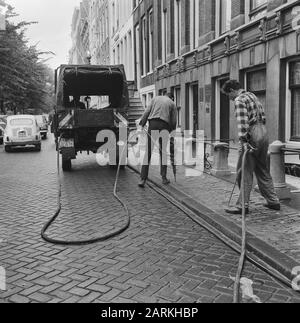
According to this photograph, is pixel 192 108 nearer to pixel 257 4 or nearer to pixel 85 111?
pixel 257 4

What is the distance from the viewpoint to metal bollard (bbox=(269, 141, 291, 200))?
726 cm

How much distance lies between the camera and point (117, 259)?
4.71 m

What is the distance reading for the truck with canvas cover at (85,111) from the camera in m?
11.9

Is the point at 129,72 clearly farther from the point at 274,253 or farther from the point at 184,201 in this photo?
the point at 274,253

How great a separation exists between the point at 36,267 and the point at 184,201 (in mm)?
3413

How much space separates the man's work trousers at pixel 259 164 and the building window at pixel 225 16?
9047 millimetres

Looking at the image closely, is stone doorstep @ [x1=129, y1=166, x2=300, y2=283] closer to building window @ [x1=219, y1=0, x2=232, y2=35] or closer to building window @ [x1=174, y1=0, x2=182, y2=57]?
building window @ [x1=219, y1=0, x2=232, y2=35]

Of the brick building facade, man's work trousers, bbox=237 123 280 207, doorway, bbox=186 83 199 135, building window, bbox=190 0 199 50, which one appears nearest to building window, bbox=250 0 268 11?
the brick building facade

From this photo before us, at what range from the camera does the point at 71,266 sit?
4512 millimetres

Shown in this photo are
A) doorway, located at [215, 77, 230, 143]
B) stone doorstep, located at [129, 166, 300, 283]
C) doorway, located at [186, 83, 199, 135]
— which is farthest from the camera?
doorway, located at [186, 83, 199, 135]

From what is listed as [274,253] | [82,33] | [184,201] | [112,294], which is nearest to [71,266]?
[112,294]

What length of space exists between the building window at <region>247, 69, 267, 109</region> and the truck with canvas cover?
3.50 meters

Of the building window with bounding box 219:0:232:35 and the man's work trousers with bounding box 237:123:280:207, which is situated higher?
the building window with bounding box 219:0:232:35

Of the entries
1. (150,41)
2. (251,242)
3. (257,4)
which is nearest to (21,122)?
(150,41)
